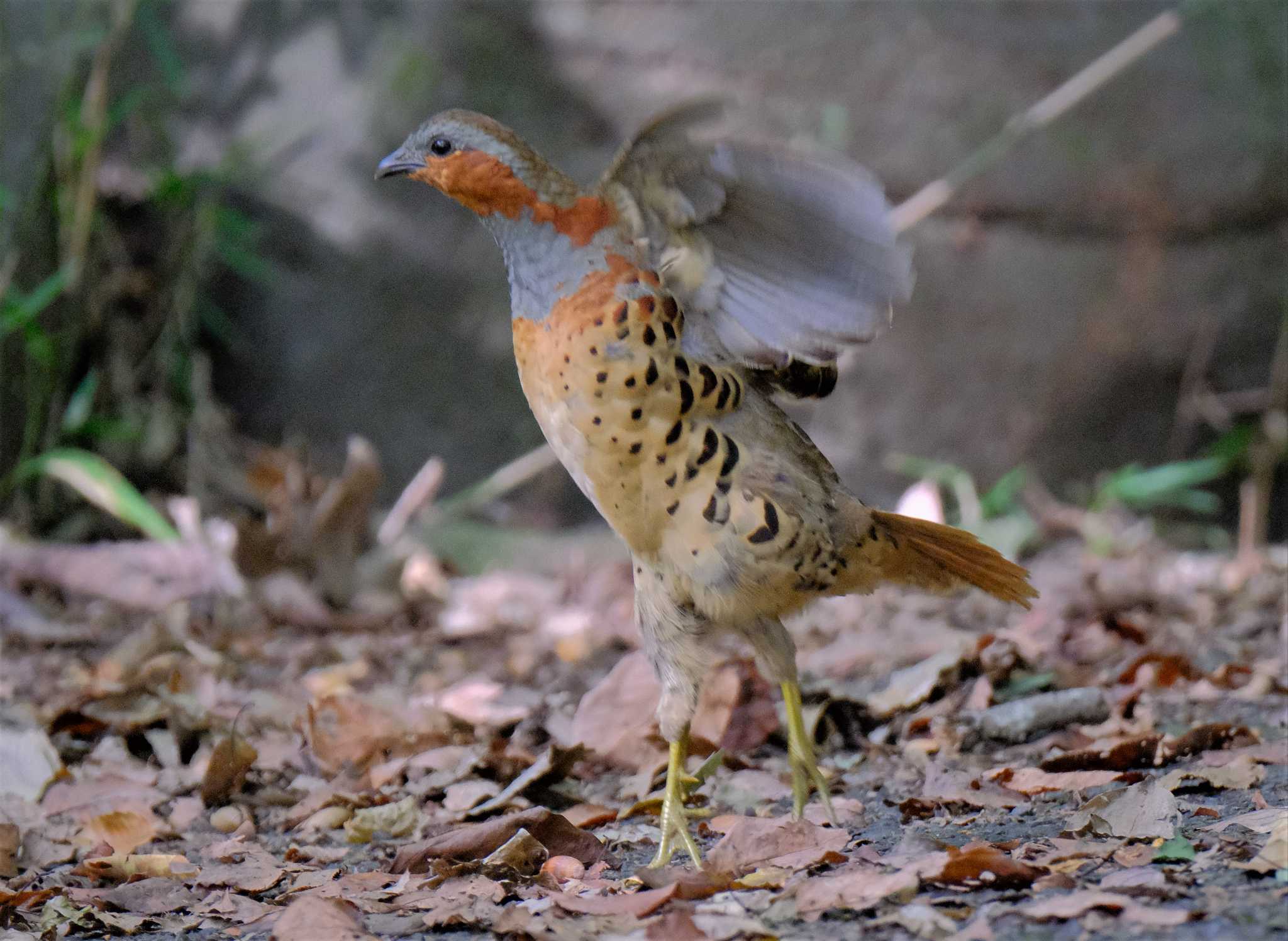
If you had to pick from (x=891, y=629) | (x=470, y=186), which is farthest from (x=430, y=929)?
(x=891, y=629)

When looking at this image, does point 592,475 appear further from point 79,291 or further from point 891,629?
point 79,291

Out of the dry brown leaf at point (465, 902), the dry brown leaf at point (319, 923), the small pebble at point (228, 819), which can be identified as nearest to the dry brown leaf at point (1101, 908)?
the dry brown leaf at point (465, 902)

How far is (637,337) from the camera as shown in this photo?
91.2 inches

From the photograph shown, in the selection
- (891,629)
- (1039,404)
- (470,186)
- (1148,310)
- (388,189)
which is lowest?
(470,186)

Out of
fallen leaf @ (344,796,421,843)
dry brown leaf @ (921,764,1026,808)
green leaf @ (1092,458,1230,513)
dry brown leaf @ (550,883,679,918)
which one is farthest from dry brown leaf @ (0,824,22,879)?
green leaf @ (1092,458,1230,513)

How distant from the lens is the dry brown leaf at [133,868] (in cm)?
220

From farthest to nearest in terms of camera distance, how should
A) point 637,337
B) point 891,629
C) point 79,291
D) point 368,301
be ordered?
point 368,301 → point 79,291 → point 891,629 → point 637,337

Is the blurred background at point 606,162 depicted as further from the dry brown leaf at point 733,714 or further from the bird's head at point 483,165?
the bird's head at point 483,165

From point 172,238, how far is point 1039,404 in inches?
151

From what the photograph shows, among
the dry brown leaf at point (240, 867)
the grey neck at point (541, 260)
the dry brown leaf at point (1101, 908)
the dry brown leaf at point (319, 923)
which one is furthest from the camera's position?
the grey neck at point (541, 260)

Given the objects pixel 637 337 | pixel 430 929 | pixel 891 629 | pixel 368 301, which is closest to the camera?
pixel 430 929

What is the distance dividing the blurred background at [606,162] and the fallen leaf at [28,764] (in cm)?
254

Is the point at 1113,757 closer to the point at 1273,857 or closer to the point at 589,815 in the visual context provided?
the point at 1273,857

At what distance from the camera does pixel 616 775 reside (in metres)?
2.84
